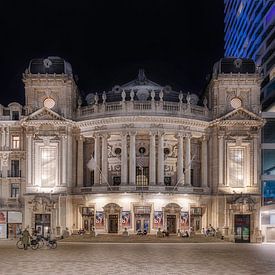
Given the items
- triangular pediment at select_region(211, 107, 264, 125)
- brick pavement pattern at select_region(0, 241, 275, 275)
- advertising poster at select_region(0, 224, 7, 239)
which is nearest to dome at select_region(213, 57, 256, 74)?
triangular pediment at select_region(211, 107, 264, 125)

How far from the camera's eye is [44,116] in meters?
93.1

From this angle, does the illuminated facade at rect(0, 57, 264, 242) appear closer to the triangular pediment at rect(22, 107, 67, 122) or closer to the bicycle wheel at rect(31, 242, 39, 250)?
the triangular pediment at rect(22, 107, 67, 122)

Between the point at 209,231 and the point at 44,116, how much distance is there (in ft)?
98.8

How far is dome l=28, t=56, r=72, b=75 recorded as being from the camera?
9488 cm

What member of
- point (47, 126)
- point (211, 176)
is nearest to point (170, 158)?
point (211, 176)

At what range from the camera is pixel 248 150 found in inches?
3696

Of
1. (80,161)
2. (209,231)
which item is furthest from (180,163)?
(80,161)

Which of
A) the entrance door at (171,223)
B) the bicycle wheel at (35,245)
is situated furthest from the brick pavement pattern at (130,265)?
the entrance door at (171,223)

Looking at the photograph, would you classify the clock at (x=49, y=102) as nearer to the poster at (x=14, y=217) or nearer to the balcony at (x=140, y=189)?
the balcony at (x=140, y=189)

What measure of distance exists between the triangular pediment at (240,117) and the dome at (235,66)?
683cm

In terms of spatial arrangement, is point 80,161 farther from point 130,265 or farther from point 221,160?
point 130,265

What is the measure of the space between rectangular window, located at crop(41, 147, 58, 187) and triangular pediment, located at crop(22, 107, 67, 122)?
460cm

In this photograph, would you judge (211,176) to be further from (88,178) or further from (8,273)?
(8,273)

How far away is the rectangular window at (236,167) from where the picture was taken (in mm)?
93750
